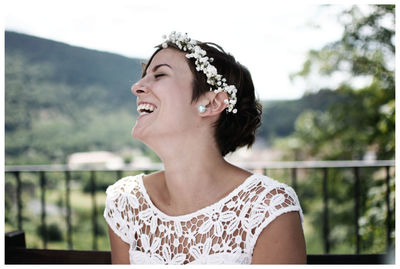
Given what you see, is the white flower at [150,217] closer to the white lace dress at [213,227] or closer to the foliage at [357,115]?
the white lace dress at [213,227]

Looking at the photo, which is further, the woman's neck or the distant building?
the distant building

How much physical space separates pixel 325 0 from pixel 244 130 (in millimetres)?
715

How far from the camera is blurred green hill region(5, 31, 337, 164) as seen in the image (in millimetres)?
3576

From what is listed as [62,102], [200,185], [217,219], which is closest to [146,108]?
[200,185]

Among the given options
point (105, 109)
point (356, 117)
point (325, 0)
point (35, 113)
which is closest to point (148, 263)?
point (325, 0)

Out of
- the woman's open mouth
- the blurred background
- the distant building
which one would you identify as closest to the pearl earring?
the woman's open mouth

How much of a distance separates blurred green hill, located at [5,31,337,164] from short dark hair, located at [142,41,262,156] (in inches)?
71.2

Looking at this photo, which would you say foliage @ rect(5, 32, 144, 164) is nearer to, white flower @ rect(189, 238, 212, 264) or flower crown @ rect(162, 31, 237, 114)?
flower crown @ rect(162, 31, 237, 114)

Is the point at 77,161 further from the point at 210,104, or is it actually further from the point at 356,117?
the point at 210,104

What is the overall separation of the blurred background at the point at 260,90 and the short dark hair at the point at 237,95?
1284 mm

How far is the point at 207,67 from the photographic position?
1.31m

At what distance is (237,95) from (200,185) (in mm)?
328

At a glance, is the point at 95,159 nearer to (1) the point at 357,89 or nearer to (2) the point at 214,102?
(1) the point at 357,89

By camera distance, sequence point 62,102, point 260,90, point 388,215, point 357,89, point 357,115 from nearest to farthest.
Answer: point 260,90 → point 388,215 → point 357,89 → point 357,115 → point 62,102
